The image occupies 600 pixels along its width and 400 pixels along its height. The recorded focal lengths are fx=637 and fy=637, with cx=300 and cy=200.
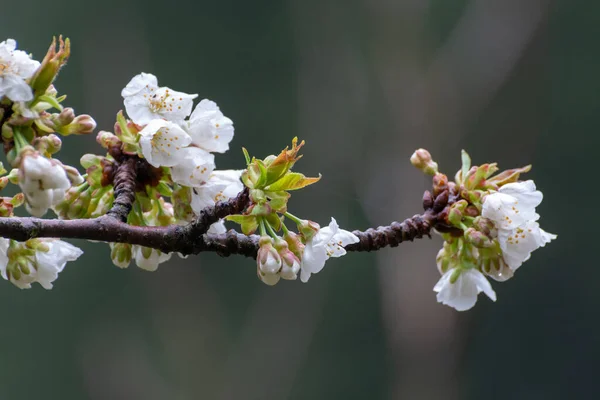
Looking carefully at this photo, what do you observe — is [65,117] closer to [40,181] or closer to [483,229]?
[40,181]

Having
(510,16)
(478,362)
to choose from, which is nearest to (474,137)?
(510,16)

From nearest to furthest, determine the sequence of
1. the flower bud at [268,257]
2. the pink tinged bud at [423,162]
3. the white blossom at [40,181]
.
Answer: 1. the white blossom at [40,181]
2. the flower bud at [268,257]
3. the pink tinged bud at [423,162]

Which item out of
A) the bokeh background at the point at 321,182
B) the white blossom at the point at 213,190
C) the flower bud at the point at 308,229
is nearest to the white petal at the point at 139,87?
the white blossom at the point at 213,190

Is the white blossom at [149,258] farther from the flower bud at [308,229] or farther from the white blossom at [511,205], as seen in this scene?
the white blossom at [511,205]

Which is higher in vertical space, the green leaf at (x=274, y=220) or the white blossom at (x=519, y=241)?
the white blossom at (x=519, y=241)

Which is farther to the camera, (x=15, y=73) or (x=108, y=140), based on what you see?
(x=108, y=140)

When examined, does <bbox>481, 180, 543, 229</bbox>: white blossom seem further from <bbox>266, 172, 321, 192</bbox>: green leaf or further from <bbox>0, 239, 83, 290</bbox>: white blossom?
<bbox>0, 239, 83, 290</bbox>: white blossom

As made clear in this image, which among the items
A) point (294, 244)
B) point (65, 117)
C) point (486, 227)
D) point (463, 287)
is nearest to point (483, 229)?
point (486, 227)
